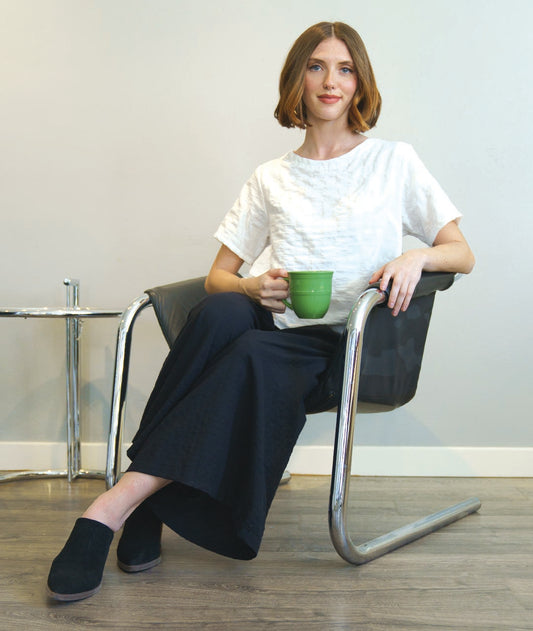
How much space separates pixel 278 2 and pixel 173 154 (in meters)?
0.54

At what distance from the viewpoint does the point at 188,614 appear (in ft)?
3.63

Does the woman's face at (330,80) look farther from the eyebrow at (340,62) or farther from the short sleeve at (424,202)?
the short sleeve at (424,202)

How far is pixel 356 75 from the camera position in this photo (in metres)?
1.50

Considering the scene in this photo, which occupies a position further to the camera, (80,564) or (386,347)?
(386,347)

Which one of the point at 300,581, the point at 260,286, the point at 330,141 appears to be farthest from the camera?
the point at 330,141

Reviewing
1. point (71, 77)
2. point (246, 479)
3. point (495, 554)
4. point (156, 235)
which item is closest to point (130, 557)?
point (246, 479)

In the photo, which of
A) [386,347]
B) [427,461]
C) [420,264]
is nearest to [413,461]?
[427,461]

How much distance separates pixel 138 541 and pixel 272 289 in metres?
0.53

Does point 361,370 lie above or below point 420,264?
below

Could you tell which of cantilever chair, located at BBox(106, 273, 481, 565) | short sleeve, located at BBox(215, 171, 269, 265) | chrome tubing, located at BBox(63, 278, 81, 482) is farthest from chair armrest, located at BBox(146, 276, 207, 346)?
chrome tubing, located at BBox(63, 278, 81, 482)

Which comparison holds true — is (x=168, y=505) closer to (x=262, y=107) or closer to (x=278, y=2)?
(x=262, y=107)

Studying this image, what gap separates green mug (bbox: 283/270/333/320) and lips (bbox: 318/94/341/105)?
0.48 meters

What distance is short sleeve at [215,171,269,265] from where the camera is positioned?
160 cm

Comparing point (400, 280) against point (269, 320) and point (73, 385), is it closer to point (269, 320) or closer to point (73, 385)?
point (269, 320)
